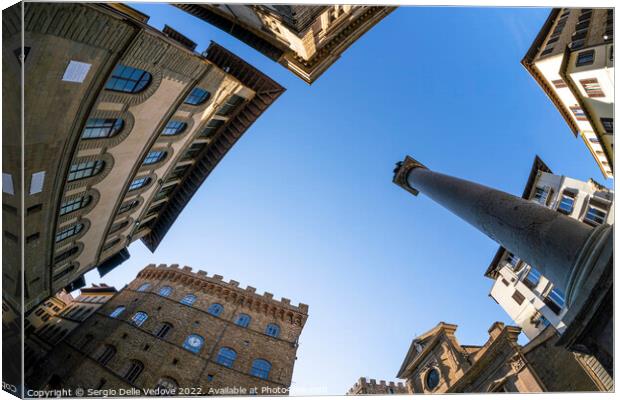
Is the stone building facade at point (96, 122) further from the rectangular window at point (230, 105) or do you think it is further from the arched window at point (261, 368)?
the arched window at point (261, 368)

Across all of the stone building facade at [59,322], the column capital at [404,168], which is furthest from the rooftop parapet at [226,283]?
the column capital at [404,168]

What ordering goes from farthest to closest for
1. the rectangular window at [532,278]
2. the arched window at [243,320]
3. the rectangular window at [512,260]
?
1. the rectangular window at [512,260]
2. the arched window at [243,320]
3. the rectangular window at [532,278]

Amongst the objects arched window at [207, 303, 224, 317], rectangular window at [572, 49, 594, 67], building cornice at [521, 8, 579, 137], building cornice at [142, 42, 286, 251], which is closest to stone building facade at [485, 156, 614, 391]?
building cornice at [521, 8, 579, 137]

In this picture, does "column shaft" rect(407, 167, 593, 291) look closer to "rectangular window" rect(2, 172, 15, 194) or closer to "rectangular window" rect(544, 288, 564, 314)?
"rectangular window" rect(2, 172, 15, 194)

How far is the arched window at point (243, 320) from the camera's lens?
79.0 ft

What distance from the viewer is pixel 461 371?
20.0m

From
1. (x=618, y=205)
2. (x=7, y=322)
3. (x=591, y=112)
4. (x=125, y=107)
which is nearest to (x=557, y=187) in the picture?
(x=591, y=112)

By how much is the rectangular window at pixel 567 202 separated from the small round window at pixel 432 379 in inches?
574

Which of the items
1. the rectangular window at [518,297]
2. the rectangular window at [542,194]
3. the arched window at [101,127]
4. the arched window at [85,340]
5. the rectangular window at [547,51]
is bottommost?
the arched window at [85,340]

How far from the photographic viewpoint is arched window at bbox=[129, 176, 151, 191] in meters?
17.9

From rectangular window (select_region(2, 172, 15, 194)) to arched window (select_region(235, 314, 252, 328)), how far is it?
18.1 metres

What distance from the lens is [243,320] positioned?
80.5 ft

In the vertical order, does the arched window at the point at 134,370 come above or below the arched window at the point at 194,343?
below

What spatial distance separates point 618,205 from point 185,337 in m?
23.4
